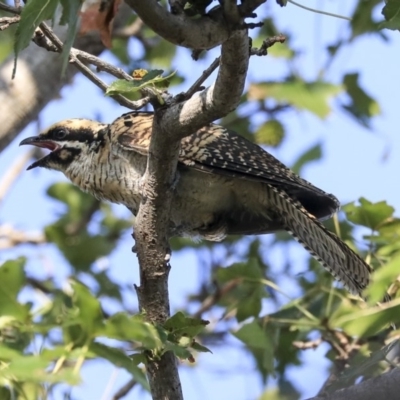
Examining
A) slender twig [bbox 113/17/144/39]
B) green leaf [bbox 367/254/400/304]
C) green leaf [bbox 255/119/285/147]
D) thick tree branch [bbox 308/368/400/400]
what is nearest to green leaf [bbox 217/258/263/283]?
green leaf [bbox 255/119/285/147]

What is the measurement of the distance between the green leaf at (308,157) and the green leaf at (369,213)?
1.47 m

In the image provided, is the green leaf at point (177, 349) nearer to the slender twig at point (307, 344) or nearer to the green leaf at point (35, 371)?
the green leaf at point (35, 371)

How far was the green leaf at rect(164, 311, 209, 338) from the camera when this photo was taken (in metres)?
3.12

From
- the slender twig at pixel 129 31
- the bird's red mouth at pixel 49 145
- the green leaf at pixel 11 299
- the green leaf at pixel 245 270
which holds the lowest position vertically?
the green leaf at pixel 11 299

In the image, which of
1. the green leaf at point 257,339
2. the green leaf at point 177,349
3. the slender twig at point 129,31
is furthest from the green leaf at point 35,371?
the slender twig at point 129,31

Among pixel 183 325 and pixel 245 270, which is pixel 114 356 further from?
pixel 245 270

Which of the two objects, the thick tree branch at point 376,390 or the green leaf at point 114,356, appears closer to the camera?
the green leaf at point 114,356

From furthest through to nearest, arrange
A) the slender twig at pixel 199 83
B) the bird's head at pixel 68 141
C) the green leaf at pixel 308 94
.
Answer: the green leaf at pixel 308 94, the bird's head at pixel 68 141, the slender twig at pixel 199 83

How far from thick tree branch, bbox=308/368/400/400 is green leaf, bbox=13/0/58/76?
1.26 metres

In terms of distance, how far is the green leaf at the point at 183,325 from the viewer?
312 cm

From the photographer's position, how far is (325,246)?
Answer: 176 inches

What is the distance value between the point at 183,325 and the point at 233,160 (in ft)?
5.28

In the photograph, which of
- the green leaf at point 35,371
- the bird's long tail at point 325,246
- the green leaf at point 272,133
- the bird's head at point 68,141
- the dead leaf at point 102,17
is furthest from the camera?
the green leaf at point 272,133

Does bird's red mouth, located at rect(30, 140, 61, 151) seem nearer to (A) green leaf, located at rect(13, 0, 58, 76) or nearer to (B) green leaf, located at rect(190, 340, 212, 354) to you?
(B) green leaf, located at rect(190, 340, 212, 354)
